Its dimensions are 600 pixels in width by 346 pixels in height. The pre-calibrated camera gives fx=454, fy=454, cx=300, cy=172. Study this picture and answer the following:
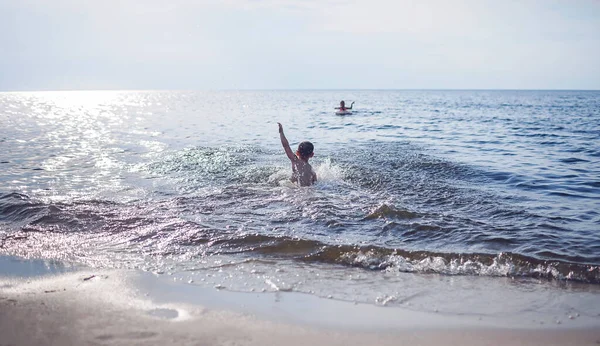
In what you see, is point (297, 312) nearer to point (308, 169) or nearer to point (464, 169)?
point (308, 169)

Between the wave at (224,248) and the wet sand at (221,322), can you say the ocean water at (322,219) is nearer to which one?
the wave at (224,248)

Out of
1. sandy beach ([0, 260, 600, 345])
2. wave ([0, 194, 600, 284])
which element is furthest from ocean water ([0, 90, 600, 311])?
sandy beach ([0, 260, 600, 345])

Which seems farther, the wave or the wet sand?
the wave

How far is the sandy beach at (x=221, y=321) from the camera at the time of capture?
3.77 metres

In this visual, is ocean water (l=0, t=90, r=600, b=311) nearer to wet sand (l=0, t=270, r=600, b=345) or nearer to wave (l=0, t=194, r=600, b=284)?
wave (l=0, t=194, r=600, b=284)

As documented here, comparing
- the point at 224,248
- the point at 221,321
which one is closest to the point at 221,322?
the point at 221,321

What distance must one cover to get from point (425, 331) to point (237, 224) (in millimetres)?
4217

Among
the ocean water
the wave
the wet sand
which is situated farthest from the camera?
the wave

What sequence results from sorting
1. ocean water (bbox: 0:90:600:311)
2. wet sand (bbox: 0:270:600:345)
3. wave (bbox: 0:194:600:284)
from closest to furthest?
wet sand (bbox: 0:270:600:345) → ocean water (bbox: 0:90:600:311) → wave (bbox: 0:194:600:284)

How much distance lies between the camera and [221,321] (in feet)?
13.3

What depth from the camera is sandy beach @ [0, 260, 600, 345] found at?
3.77 metres

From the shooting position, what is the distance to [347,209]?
343 inches

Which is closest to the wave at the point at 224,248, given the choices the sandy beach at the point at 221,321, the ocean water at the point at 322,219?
the ocean water at the point at 322,219

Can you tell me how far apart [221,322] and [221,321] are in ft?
0.07
